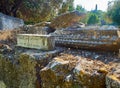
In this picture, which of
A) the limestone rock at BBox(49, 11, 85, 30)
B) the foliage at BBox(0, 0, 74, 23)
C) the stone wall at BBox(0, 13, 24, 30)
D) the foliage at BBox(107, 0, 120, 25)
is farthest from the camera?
the foliage at BBox(107, 0, 120, 25)

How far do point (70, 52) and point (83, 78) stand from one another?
823 millimetres

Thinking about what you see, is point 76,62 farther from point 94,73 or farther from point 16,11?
point 16,11

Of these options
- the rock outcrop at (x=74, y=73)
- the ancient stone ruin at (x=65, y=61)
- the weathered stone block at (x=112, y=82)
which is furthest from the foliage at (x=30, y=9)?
the weathered stone block at (x=112, y=82)

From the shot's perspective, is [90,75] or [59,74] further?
[59,74]

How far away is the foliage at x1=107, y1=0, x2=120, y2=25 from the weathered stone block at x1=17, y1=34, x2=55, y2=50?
13.0 m

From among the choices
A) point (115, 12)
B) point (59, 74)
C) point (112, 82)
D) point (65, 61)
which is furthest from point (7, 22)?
point (115, 12)

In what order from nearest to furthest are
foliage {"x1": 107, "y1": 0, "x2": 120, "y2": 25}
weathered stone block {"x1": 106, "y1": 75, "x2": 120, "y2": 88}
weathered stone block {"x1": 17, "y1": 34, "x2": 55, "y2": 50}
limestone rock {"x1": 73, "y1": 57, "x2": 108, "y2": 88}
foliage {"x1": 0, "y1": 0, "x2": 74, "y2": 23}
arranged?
1. weathered stone block {"x1": 106, "y1": 75, "x2": 120, "y2": 88}
2. limestone rock {"x1": 73, "y1": 57, "x2": 108, "y2": 88}
3. weathered stone block {"x1": 17, "y1": 34, "x2": 55, "y2": 50}
4. foliage {"x1": 0, "y1": 0, "x2": 74, "y2": 23}
5. foliage {"x1": 107, "y1": 0, "x2": 120, "y2": 25}

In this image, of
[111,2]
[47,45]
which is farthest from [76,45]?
[111,2]

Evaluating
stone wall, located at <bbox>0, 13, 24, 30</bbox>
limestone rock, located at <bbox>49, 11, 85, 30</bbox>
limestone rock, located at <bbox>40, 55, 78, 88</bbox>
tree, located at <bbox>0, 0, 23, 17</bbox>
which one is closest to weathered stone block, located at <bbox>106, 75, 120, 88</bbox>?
limestone rock, located at <bbox>40, 55, 78, 88</bbox>

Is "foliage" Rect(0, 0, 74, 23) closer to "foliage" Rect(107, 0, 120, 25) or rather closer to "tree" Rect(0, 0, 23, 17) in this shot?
"tree" Rect(0, 0, 23, 17)

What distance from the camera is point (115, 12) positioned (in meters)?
15.6

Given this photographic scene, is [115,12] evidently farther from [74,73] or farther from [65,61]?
[74,73]

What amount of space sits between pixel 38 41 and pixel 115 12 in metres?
13.7

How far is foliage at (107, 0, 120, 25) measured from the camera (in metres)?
15.3
